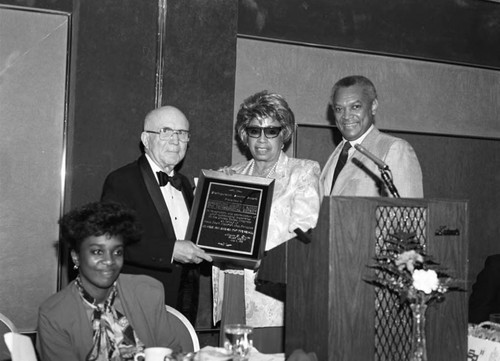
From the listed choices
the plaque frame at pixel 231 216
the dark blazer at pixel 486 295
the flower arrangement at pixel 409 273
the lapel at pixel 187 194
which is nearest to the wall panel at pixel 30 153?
the lapel at pixel 187 194

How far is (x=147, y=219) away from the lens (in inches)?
151

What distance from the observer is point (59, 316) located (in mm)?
2559

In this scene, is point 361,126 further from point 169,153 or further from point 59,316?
point 59,316

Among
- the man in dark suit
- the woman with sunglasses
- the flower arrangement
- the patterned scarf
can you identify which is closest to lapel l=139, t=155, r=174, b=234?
the man in dark suit

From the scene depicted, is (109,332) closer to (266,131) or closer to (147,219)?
(147,219)

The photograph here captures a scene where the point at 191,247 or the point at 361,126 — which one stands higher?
the point at 361,126

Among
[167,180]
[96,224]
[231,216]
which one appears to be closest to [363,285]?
[96,224]

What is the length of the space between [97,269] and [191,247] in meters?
1.02

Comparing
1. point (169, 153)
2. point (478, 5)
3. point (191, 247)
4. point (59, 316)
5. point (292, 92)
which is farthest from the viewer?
point (478, 5)

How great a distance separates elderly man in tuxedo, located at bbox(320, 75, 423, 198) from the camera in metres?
4.01

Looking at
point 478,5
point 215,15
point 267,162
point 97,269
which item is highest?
point 478,5

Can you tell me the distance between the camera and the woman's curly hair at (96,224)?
2.77 metres

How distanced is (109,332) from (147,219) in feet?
4.27

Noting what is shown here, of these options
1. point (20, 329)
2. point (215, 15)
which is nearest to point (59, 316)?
point (20, 329)
